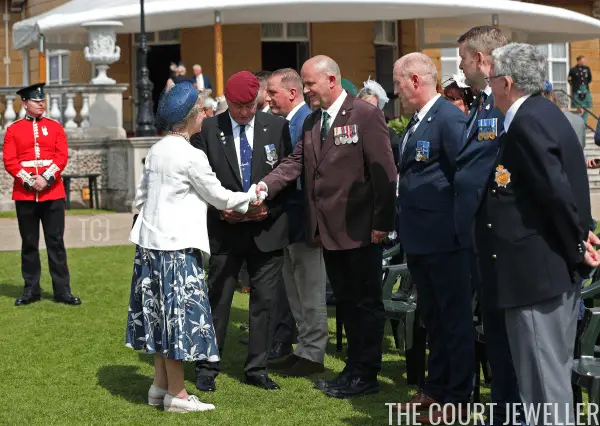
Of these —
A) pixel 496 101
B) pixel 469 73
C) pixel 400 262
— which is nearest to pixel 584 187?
pixel 496 101

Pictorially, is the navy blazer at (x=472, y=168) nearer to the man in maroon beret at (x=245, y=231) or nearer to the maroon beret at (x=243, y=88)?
the man in maroon beret at (x=245, y=231)

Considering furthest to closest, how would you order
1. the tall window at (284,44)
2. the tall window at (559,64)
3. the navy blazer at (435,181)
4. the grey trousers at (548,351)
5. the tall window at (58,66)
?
the tall window at (559,64), the tall window at (58,66), the tall window at (284,44), the navy blazer at (435,181), the grey trousers at (548,351)

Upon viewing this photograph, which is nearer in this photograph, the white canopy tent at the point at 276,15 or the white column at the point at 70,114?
the white column at the point at 70,114

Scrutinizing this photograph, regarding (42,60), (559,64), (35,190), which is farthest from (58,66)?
(35,190)

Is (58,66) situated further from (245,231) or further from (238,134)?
(245,231)

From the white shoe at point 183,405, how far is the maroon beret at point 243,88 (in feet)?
6.11

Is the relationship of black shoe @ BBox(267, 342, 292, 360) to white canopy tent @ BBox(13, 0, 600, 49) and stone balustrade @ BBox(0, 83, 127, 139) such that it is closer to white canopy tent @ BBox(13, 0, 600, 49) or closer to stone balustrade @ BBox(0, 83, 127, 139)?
stone balustrade @ BBox(0, 83, 127, 139)

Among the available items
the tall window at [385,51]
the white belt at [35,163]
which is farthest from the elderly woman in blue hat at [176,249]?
the tall window at [385,51]

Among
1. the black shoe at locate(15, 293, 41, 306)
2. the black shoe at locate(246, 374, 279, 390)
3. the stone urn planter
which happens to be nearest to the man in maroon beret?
the black shoe at locate(246, 374, 279, 390)

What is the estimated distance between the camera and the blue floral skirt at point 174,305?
648 cm

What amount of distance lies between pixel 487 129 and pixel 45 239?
5.96 meters

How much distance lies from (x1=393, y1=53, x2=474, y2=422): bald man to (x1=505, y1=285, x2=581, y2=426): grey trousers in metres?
1.32

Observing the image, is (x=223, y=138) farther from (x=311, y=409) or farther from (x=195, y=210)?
(x=311, y=409)

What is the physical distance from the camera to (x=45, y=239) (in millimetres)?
10578
